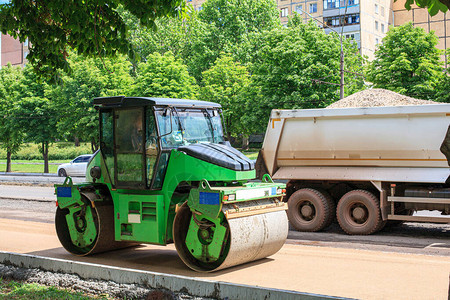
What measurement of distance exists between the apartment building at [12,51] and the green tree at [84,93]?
61.6 m

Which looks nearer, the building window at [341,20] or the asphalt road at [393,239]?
the asphalt road at [393,239]

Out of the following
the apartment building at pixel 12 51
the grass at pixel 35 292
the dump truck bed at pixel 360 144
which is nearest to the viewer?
the grass at pixel 35 292

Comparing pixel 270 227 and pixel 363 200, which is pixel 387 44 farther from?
pixel 270 227

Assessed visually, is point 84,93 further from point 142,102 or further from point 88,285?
point 88,285

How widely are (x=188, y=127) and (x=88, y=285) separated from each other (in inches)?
121

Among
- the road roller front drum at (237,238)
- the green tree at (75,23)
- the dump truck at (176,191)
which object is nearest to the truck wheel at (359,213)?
the dump truck at (176,191)

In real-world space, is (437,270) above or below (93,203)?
below

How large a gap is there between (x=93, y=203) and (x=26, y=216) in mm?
8787

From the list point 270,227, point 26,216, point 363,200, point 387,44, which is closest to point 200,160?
point 270,227

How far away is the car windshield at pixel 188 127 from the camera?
921cm

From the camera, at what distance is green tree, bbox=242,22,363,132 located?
3662 cm

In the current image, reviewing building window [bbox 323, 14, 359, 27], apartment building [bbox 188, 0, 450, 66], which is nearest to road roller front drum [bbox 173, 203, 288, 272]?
apartment building [bbox 188, 0, 450, 66]

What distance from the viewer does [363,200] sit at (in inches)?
520

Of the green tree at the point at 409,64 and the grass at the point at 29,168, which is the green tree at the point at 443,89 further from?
the grass at the point at 29,168
